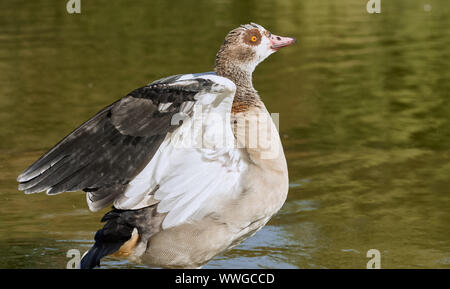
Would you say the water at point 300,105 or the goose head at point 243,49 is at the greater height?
the goose head at point 243,49

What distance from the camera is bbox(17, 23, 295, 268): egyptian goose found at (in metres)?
5.23

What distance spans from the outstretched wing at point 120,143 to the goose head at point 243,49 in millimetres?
1241

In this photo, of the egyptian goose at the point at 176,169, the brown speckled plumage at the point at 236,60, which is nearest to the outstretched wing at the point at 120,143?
the egyptian goose at the point at 176,169

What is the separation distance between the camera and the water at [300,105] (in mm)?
7344

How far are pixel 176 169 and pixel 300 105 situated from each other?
6.89 m

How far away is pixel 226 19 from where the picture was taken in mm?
20219

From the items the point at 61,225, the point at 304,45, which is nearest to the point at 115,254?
the point at 61,225

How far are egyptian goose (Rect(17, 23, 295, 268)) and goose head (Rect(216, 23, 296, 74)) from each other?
0.05 feet

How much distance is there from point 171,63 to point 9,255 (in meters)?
8.57
